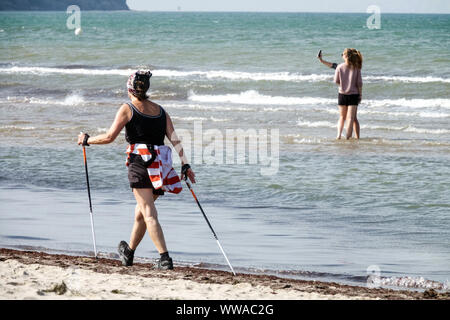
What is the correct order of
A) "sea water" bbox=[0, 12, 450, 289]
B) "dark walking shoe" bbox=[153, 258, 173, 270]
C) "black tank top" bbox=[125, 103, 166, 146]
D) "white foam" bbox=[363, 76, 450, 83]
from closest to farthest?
"black tank top" bbox=[125, 103, 166, 146] → "dark walking shoe" bbox=[153, 258, 173, 270] → "sea water" bbox=[0, 12, 450, 289] → "white foam" bbox=[363, 76, 450, 83]

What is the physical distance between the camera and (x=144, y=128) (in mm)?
5465

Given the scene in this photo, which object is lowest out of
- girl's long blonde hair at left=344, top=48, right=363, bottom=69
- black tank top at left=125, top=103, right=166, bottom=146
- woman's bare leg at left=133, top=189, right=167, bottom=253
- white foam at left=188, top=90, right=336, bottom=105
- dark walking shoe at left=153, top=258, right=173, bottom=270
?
white foam at left=188, top=90, right=336, bottom=105

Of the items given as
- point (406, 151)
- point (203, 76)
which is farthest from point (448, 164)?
point (203, 76)

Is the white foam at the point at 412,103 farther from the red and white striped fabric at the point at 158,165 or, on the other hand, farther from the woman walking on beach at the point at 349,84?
the red and white striped fabric at the point at 158,165

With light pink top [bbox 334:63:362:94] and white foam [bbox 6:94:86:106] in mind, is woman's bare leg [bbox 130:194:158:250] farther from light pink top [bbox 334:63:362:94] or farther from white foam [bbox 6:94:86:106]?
white foam [bbox 6:94:86:106]

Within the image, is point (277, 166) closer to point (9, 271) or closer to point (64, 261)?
point (64, 261)

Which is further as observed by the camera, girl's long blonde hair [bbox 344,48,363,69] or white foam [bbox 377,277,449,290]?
girl's long blonde hair [bbox 344,48,363,69]

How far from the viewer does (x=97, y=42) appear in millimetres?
47500

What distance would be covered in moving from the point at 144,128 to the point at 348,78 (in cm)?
794

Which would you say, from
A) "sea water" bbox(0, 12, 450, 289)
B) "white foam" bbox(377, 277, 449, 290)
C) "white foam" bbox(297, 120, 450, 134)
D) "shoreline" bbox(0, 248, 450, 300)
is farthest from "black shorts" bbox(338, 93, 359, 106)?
"shoreline" bbox(0, 248, 450, 300)

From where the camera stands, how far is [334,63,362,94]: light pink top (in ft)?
41.9

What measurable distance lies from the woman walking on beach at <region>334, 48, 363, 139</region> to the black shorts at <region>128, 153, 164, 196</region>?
25.7 ft

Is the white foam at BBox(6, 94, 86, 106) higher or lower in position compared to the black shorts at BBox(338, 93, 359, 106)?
lower

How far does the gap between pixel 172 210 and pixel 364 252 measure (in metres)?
2.36
